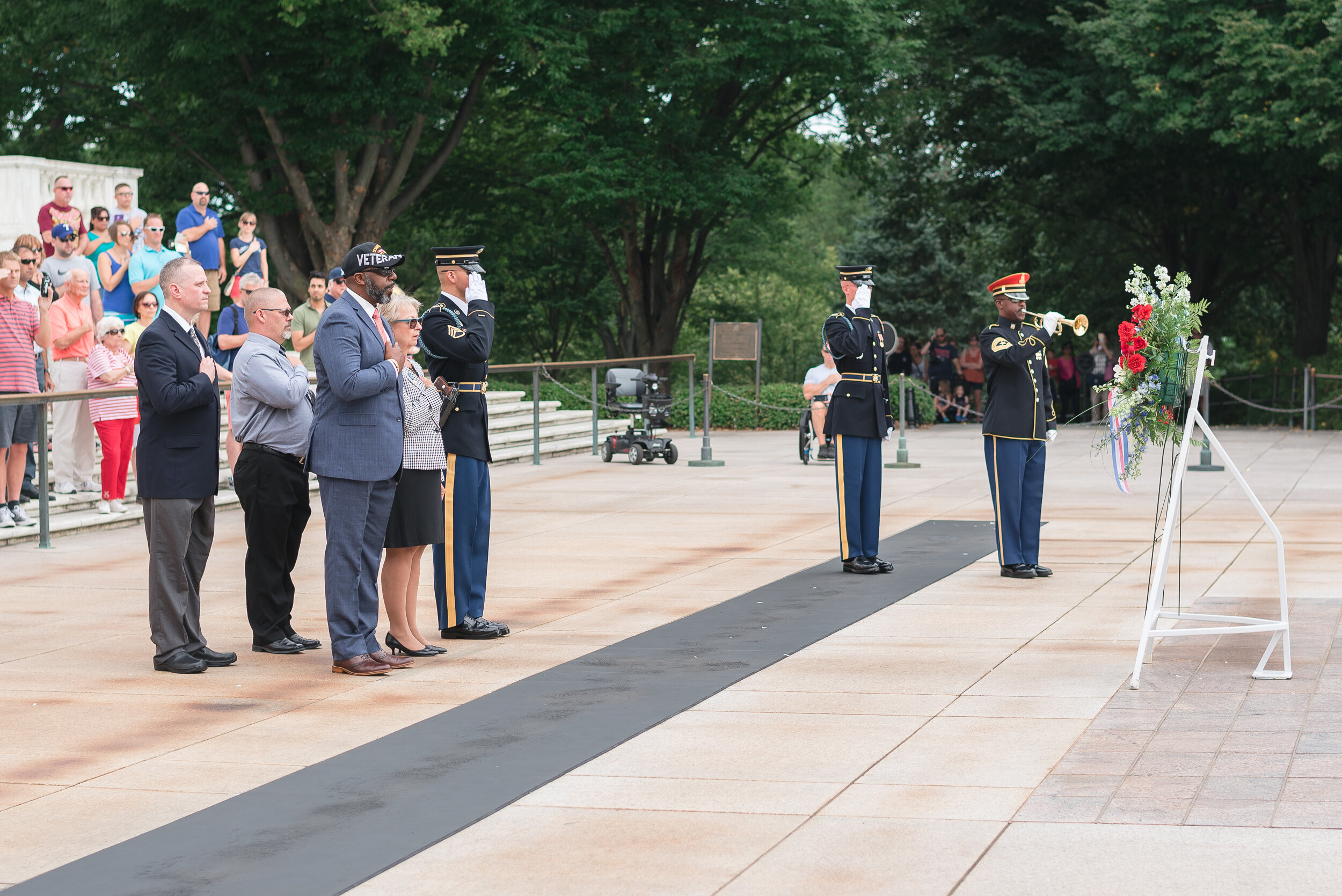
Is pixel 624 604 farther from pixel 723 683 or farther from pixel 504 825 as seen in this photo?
pixel 504 825

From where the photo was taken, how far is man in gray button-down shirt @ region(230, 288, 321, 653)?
8203 mm

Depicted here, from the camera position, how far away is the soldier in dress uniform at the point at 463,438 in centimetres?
863

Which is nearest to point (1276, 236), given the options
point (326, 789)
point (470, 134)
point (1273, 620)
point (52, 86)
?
point (470, 134)

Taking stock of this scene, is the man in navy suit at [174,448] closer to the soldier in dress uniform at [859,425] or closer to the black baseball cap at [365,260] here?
the black baseball cap at [365,260]

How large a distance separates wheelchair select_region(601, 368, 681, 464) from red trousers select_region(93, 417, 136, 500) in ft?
24.7

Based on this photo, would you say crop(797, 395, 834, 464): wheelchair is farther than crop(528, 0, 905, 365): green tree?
No

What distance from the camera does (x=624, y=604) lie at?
33.2 ft

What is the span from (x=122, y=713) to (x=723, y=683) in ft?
9.10

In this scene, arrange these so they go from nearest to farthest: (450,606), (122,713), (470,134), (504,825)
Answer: (504,825) < (122,713) < (450,606) < (470,134)

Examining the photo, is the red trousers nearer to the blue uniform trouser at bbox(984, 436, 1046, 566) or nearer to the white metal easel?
the blue uniform trouser at bbox(984, 436, 1046, 566)

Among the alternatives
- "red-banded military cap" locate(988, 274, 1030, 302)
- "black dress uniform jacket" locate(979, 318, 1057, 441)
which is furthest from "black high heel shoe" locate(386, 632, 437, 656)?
"red-banded military cap" locate(988, 274, 1030, 302)

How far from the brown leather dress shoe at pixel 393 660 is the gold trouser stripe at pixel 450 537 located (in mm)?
621

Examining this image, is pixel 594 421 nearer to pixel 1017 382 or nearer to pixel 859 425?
pixel 859 425

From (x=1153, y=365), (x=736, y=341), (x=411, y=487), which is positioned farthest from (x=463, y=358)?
(x=736, y=341)
